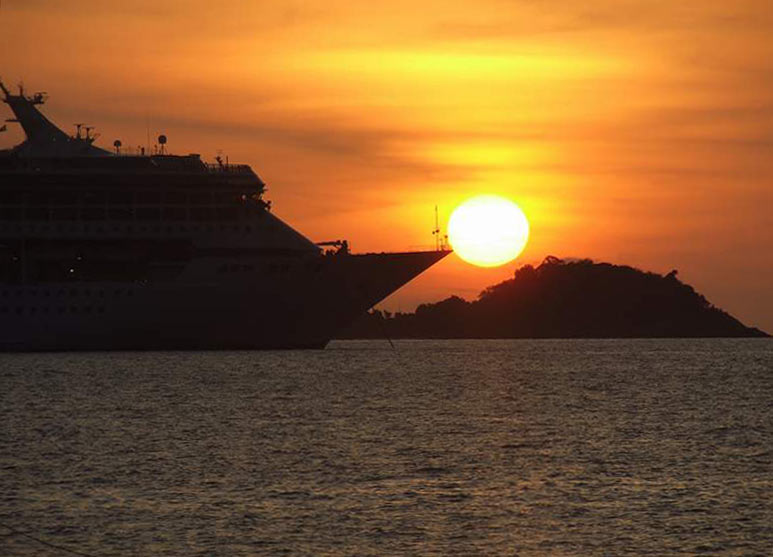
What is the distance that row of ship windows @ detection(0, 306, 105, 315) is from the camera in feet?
374

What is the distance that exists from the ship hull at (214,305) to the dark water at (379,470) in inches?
855

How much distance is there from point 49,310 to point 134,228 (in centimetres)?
924

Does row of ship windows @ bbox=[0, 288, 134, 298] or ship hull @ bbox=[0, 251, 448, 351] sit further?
row of ship windows @ bbox=[0, 288, 134, 298]

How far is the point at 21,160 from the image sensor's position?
117 metres

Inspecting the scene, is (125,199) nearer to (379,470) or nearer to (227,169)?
(227,169)

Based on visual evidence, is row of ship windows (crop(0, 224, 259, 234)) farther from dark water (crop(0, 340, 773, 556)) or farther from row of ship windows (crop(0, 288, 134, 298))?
dark water (crop(0, 340, 773, 556))

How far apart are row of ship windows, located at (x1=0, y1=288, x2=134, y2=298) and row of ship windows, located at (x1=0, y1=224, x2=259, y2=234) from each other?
16.8 feet

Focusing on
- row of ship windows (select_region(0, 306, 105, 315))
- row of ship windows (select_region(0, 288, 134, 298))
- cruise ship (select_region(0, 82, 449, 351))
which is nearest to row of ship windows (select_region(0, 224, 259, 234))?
cruise ship (select_region(0, 82, 449, 351))

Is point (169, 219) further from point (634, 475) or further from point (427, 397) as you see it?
point (634, 475)

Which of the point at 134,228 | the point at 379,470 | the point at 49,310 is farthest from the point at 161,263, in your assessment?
the point at 379,470

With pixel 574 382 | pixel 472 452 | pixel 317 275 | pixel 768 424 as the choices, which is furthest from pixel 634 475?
pixel 317 275

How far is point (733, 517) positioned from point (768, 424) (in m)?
31.7

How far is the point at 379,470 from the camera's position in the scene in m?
46.2

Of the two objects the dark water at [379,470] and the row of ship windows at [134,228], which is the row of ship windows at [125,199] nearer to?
the row of ship windows at [134,228]
